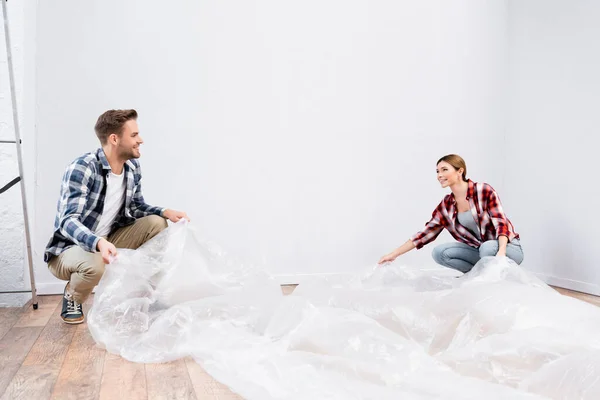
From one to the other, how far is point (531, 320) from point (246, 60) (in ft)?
7.45

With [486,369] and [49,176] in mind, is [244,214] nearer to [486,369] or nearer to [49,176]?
[49,176]

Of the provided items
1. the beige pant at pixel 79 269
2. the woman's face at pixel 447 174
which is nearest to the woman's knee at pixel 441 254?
the woman's face at pixel 447 174

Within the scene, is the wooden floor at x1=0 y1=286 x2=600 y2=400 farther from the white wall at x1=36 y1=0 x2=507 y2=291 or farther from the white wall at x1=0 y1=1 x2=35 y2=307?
the white wall at x1=36 y1=0 x2=507 y2=291

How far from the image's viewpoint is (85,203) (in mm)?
2537

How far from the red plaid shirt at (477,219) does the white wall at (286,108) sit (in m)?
0.73

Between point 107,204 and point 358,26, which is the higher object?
point 358,26

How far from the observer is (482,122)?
4176mm

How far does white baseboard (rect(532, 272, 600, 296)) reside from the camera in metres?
3.58

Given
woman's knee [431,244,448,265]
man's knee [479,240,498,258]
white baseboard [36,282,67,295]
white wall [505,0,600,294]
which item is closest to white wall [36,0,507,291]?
white baseboard [36,282,67,295]

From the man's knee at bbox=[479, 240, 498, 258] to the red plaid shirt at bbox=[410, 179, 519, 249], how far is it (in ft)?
0.15

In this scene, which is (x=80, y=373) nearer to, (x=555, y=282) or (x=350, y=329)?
(x=350, y=329)

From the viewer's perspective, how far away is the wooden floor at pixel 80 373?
1706mm

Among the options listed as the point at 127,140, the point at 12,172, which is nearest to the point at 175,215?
the point at 127,140

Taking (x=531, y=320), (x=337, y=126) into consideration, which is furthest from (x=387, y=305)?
(x=337, y=126)
